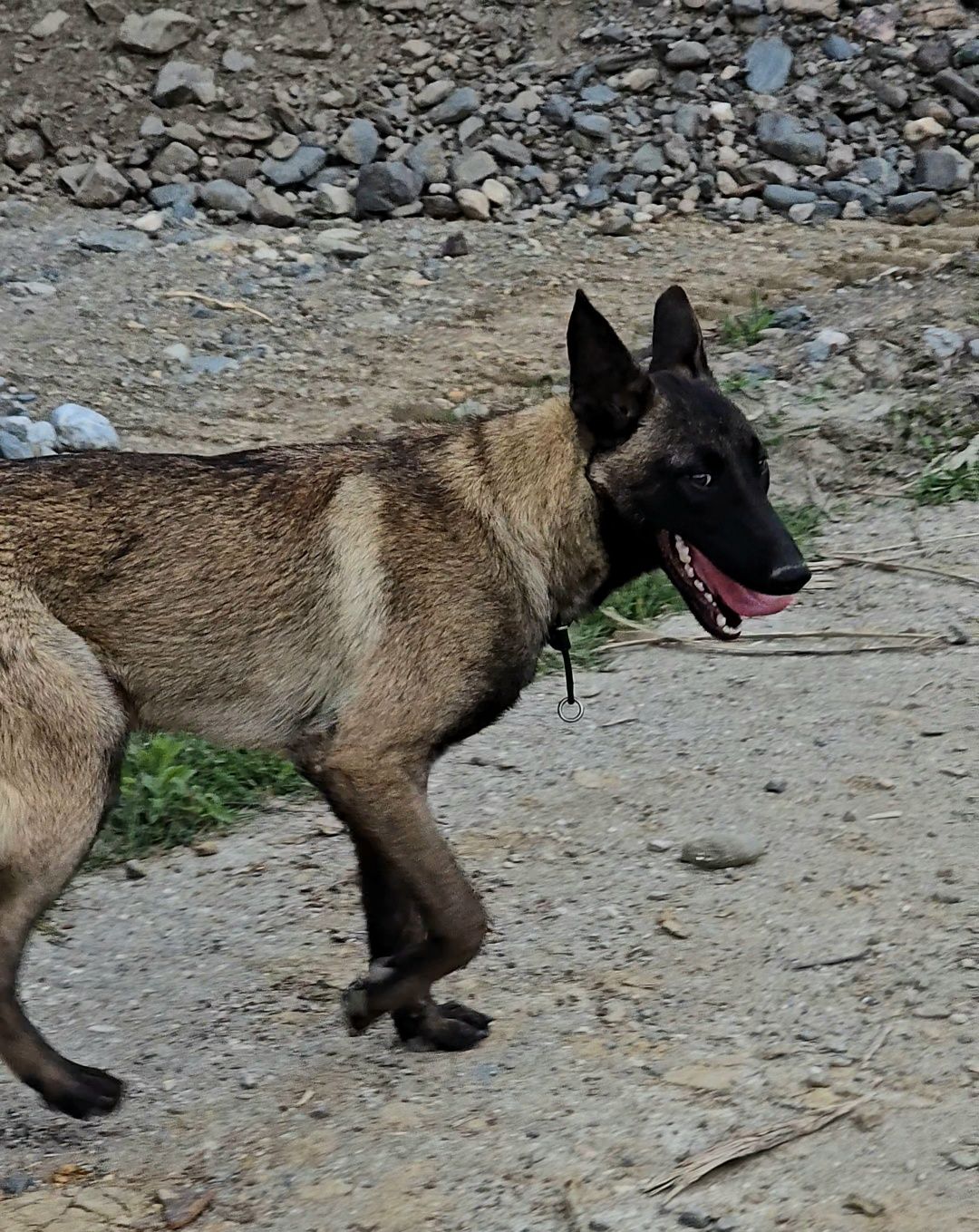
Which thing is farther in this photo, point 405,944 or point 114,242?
point 114,242

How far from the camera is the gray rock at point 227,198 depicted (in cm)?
1135

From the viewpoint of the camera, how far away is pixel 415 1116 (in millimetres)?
3689

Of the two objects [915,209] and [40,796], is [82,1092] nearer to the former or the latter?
[40,796]

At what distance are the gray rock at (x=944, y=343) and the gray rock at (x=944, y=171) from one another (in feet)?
12.5

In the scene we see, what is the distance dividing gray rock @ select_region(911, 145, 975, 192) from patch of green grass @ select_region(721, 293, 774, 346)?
3.24 m

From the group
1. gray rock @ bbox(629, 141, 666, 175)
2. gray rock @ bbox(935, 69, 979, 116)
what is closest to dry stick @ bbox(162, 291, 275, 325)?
A: gray rock @ bbox(629, 141, 666, 175)

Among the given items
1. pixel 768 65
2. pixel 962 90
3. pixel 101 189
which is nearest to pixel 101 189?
pixel 101 189

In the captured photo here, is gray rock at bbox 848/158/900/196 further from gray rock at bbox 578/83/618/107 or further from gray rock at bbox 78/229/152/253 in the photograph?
gray rock at bbox 78/229/152/253

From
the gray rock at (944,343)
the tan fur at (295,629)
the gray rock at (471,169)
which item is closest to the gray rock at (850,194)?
the gray rock at (471,169)

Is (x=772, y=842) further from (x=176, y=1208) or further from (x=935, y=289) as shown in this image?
(x=935, y=289)

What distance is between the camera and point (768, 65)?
41.2 ft

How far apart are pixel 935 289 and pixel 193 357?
424cm

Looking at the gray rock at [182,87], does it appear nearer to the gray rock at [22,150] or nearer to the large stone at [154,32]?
the large stone at [154,32]

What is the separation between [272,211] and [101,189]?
1.23m
